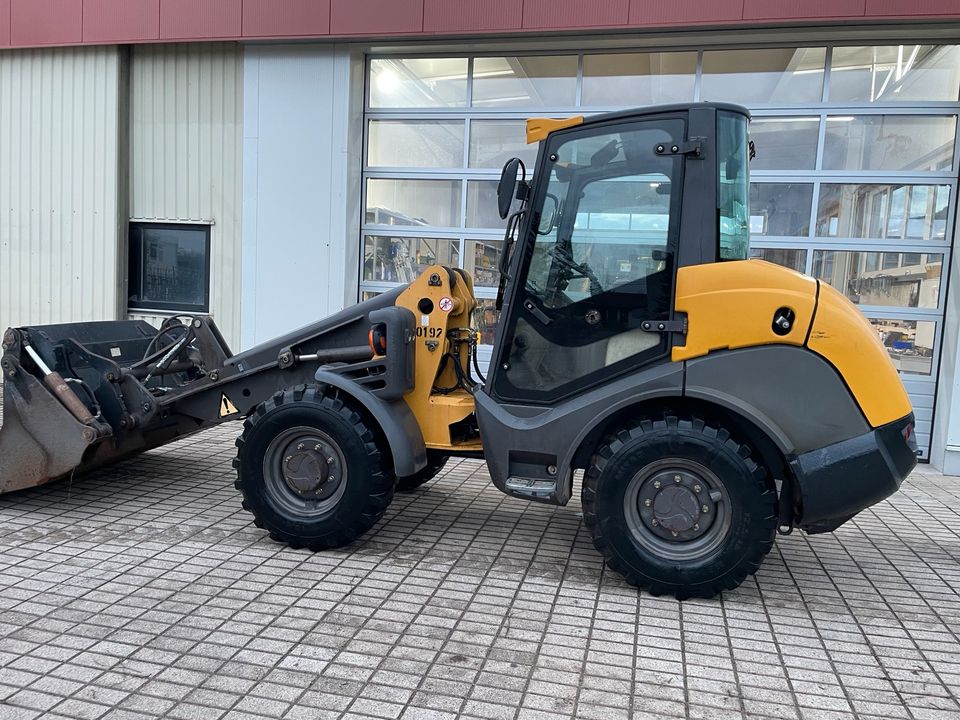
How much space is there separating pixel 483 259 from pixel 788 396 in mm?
5261

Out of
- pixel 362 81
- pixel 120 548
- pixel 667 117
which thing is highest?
pixel 362 81

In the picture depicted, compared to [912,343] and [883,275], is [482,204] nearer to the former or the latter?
[883,275]

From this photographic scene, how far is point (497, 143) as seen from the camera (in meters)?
8.37

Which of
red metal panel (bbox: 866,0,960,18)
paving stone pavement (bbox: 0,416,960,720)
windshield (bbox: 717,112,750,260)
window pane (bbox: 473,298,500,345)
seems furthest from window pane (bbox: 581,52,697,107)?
paving stone pavement (bbox: 0,416,960,720)

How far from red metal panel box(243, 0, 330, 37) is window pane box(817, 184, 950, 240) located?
5505 mm

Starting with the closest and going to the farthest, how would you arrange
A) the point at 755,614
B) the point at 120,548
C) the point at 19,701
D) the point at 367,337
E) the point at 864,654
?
the point at 19,701
the point at 864,654
the point at 755,614
the point at 120,548
the point at 367,337

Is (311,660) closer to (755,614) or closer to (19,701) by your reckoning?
(19,701)

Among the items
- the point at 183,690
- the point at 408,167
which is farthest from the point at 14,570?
the point at 408,167

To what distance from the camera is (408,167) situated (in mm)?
8539

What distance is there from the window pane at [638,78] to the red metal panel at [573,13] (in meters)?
0.69

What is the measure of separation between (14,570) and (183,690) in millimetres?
1735

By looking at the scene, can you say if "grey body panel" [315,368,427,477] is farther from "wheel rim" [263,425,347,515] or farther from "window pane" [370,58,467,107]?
"window pane" [370,58,467,107]

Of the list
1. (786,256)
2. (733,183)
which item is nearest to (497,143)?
(786,256)

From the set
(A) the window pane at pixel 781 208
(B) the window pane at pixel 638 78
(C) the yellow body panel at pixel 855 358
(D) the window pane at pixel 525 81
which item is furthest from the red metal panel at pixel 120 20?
(C) the yellow body panel at pixel 855 358
